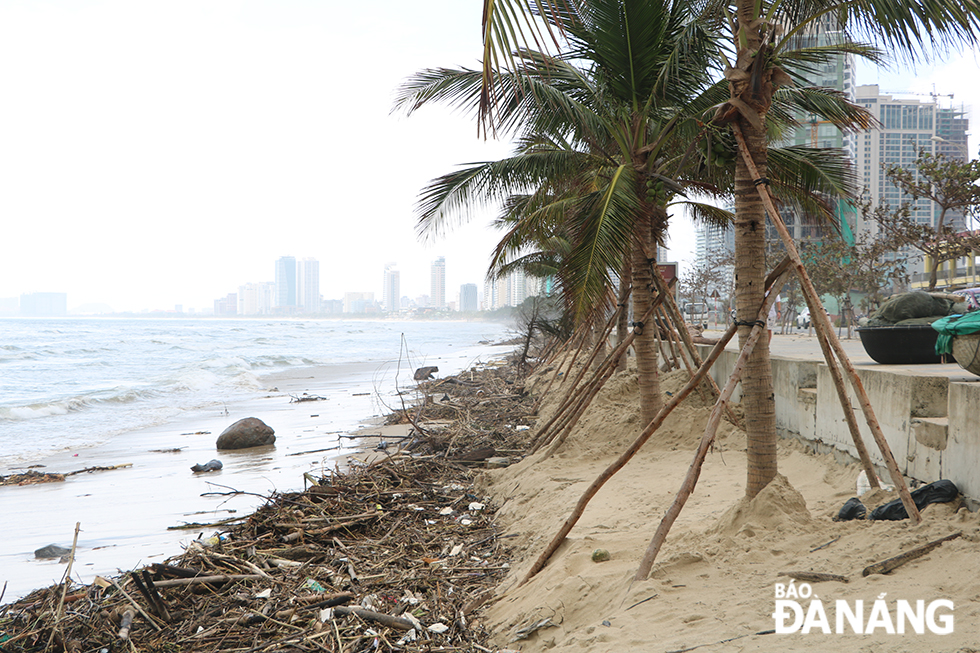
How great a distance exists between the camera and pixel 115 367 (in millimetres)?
32531

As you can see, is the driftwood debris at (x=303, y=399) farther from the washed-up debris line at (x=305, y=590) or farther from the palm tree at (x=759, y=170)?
the palm tree at (x=759, y=170)

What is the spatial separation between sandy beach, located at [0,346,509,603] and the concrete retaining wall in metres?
4.97

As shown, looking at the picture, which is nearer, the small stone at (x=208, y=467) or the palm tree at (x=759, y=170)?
the palm tree at (x=759, y=170)

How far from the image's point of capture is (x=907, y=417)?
14.7 ft

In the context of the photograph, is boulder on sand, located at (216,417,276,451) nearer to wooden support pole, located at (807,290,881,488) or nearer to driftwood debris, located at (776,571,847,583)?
wooden support pole, located at (807,290,881,488)

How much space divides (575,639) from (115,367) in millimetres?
34929

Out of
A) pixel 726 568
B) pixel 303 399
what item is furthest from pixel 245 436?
pixel 726 568

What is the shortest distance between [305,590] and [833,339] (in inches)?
151

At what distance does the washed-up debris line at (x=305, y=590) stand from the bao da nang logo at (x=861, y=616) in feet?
5.39

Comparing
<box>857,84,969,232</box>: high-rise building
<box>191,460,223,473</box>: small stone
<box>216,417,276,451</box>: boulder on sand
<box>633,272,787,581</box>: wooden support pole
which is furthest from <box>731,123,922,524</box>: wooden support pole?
<box>857,84,969,232</box>: high-rise building

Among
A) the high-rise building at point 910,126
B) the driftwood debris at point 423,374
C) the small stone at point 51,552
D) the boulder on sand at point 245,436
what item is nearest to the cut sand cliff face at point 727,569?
the small stone at point 51,552

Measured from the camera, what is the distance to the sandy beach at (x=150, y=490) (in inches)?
238

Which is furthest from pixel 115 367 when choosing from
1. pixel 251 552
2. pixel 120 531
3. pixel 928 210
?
pixel 928 210

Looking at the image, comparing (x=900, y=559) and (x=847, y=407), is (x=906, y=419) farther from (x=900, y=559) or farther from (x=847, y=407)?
(x=900, y=559)
